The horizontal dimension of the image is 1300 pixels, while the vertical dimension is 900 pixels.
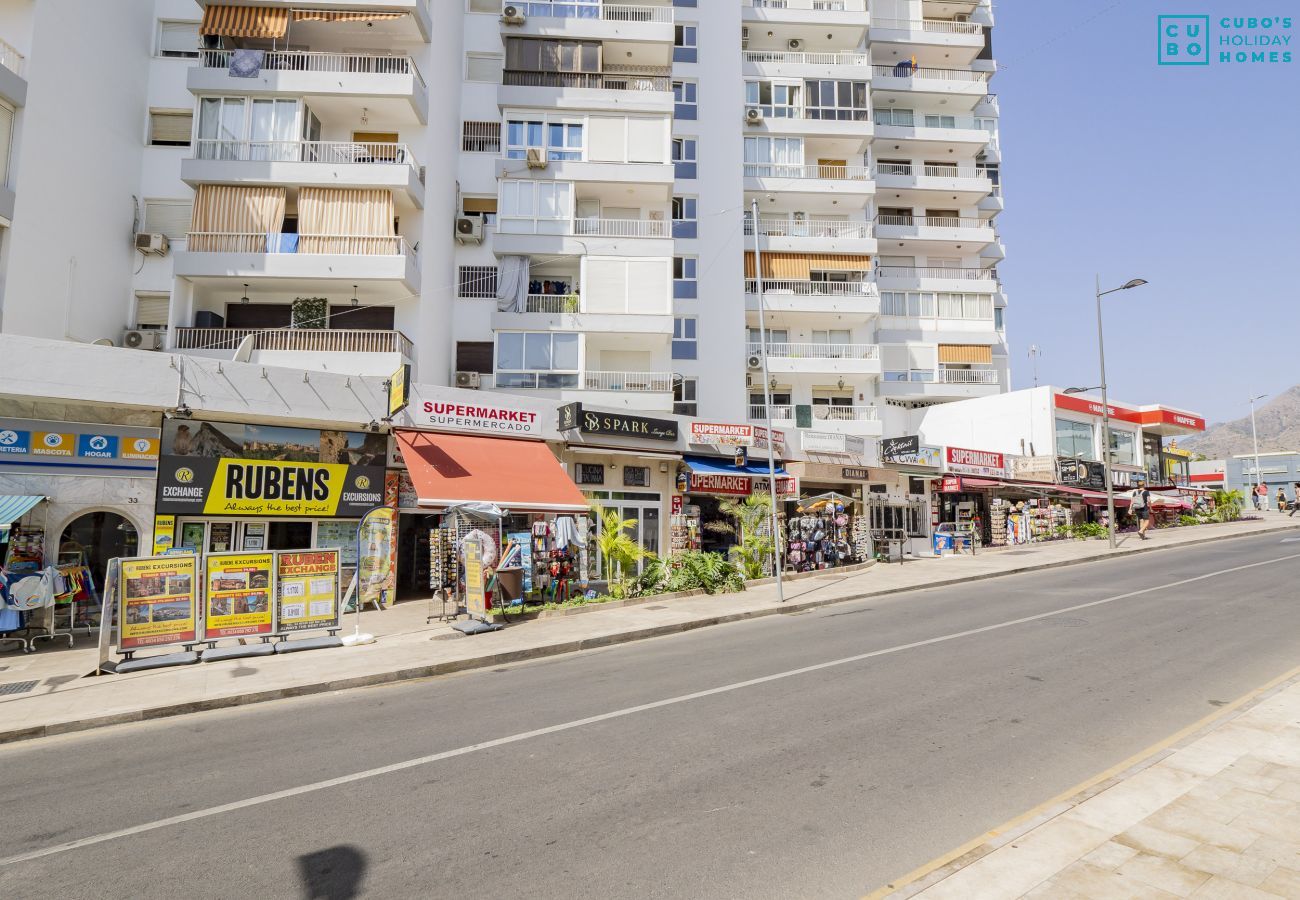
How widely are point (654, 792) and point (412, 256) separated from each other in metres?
21.8

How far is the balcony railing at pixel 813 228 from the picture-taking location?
36062 mm

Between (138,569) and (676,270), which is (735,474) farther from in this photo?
(138,569)

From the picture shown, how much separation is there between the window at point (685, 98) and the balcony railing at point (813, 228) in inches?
261

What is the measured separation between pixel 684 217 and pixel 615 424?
1529cm

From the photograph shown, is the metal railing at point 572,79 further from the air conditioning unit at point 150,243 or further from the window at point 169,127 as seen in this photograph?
the air conditioning unit at point 150,243

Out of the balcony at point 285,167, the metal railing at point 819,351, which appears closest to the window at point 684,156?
the metal railing at point 819,351

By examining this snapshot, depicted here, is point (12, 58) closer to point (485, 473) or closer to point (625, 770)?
point (485, 473)

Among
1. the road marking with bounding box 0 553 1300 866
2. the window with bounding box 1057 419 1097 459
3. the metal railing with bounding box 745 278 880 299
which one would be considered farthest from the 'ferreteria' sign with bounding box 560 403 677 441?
the window with bounding box 1057 419 1097 459

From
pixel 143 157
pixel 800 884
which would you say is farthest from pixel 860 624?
pixel 143 157

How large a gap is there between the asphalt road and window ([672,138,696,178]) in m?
26.3

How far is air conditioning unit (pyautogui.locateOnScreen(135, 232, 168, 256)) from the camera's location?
2275 centimetres

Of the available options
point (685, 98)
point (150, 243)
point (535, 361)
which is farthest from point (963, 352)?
point (150, 243)

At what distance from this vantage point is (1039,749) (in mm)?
6164

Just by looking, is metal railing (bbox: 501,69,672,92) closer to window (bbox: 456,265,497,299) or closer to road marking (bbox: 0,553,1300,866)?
window (bbox: 456,265,497,299)
